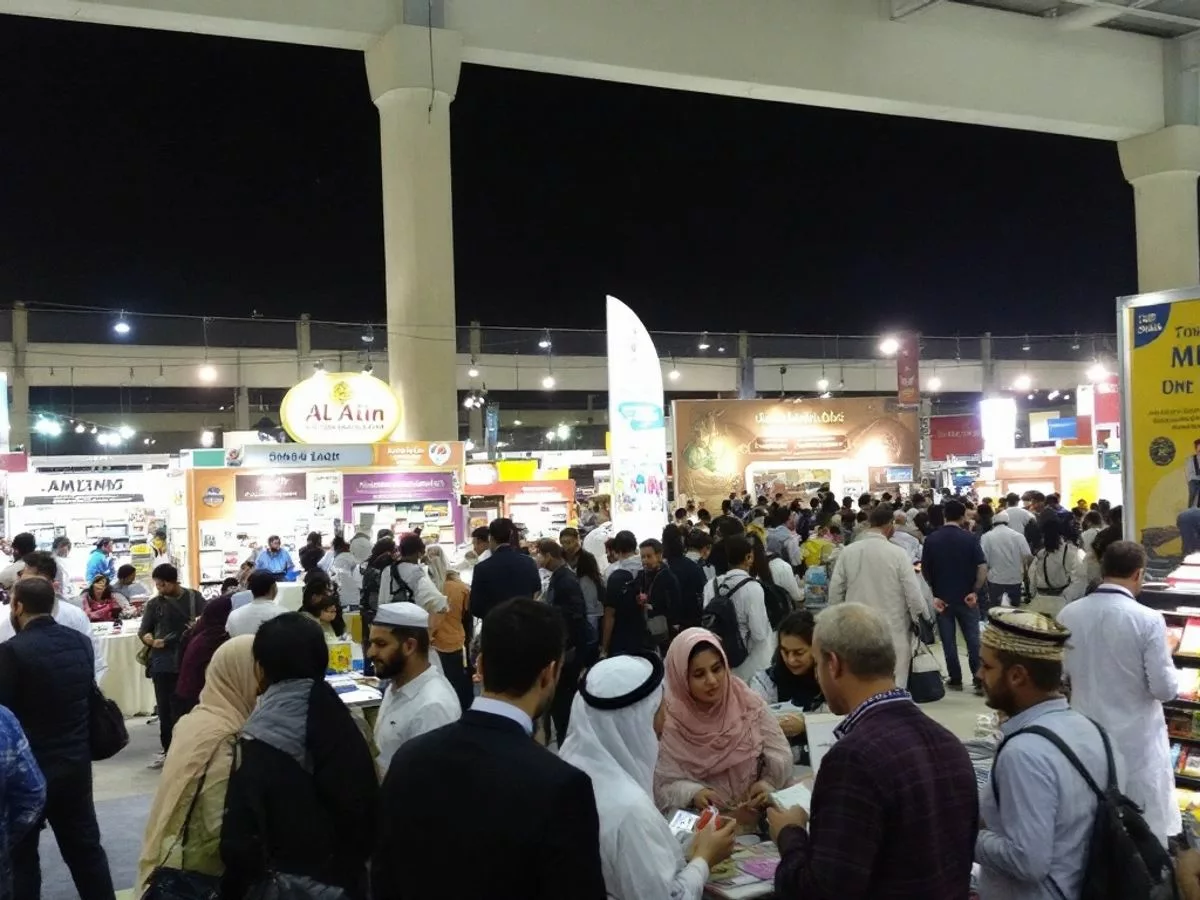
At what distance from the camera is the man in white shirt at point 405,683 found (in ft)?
9.71

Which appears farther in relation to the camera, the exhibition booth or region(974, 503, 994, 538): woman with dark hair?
the exhibition booth

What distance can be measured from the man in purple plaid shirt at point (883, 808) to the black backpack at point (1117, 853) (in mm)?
308

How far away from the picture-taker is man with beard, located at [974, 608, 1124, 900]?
6.84 feet

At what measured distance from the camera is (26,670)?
3650mm

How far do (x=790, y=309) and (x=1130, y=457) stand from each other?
22.5m

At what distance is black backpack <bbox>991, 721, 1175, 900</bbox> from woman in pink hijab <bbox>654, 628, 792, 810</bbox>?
1017mm

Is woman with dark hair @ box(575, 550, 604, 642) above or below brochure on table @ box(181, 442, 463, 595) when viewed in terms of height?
below

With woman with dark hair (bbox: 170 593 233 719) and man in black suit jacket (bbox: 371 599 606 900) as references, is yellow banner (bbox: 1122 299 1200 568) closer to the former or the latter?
woman with dark hair (bbox: 170 593 233 719)

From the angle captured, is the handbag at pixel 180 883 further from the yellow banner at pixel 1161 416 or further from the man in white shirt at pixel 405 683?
the yellow banner at pixel 1161 416

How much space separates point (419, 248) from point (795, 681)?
923 cm

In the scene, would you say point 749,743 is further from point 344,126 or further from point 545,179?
point 545,179

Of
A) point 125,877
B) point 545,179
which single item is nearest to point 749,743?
point 125,877

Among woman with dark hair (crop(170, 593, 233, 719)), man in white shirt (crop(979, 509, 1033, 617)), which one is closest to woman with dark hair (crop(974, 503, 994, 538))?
man in white shirt (crop(979, 509, 1033, 617))

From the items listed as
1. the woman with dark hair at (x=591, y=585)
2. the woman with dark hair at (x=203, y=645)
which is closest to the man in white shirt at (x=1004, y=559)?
the woman with dark hair at (x=591, y=585)
